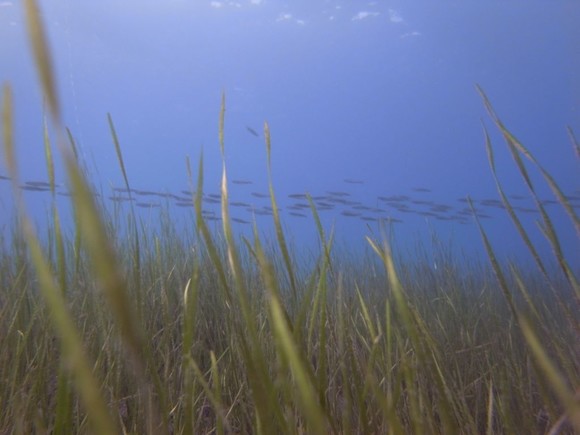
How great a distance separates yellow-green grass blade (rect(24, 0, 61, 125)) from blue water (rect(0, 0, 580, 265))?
7.39 metres

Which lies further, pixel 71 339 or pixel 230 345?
pixel 230 345

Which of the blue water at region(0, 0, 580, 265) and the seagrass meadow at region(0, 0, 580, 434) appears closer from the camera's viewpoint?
the seagrass meadow at region(0, 0, 580, 434)

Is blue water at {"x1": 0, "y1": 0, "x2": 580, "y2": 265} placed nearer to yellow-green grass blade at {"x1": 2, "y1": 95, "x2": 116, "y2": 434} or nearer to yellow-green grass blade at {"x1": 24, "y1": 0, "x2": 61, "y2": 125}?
yellow-green grass blade at {"x1": 2, "y1": 95, "x2": 116, "y2": 434}

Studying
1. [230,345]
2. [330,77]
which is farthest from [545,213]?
[330,77]

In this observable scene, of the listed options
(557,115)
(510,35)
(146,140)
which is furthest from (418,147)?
(146,140)

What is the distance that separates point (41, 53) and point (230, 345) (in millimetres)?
2091

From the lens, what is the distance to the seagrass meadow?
1.90ft

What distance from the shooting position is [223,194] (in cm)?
117

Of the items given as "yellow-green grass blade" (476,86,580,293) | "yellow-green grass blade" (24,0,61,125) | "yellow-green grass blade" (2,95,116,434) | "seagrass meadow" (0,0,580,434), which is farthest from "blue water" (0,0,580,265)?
"yellow-green grass blade" (24,0,61,125)

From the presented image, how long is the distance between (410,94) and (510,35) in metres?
16.6

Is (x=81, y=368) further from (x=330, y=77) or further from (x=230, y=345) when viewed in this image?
(x=330, y=77)

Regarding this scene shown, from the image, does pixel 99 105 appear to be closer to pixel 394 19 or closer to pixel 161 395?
pixel 394 19

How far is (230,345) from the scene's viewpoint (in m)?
2.39

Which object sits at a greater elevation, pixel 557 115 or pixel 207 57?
pixel 207 57
